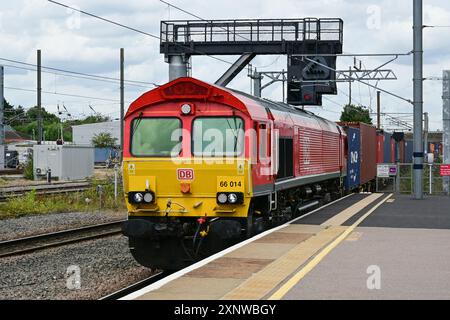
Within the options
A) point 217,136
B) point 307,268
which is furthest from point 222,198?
point 307,268

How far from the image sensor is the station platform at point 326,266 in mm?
7664

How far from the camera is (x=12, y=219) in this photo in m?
21.9

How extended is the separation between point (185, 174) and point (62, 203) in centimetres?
1472

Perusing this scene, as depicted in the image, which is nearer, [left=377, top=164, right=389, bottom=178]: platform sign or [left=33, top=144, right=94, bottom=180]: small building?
[left=377, top=164, right=389, bottom=178]: platform sign

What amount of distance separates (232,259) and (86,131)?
313ft

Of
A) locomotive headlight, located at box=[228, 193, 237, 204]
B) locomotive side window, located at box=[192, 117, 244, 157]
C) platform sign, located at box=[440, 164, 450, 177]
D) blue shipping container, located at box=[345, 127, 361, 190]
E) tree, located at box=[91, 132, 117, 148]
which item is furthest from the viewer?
tree, located at box=[91, 132, 117, 148]

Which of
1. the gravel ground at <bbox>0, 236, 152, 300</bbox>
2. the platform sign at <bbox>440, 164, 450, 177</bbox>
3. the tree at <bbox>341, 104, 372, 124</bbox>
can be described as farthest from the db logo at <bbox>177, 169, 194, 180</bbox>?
the tree at <bbox>341, 104, 372, 124</bbox>

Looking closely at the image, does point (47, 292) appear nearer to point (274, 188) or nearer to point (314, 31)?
point (274, 188)

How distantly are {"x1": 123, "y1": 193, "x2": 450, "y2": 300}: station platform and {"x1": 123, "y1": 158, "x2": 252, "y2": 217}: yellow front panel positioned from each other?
0.93 metres

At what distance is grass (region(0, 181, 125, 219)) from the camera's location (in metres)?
23.5

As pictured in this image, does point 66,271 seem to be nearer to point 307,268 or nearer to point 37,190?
point 307,268

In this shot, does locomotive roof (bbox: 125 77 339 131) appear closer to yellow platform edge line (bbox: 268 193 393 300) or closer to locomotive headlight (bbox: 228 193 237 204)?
locomotive headlight (bbox: 228 193 237 204)

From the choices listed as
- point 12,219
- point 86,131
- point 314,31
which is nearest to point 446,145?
point 314,31

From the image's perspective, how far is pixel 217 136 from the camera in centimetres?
1216
